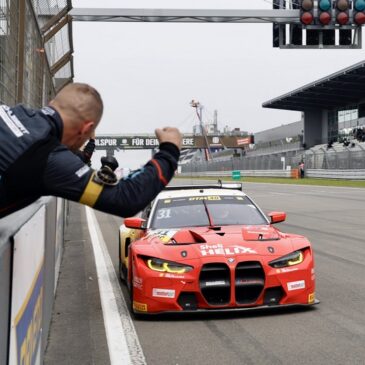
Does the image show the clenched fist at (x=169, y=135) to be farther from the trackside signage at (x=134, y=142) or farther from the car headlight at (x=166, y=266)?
the trackside signage at (x=134, y=142)

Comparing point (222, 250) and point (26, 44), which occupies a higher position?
point (26, 44)

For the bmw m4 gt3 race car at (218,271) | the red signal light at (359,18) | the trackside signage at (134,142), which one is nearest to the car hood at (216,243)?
the bmw m4 gt3 race car at (218,271)

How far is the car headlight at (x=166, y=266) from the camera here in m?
6.09

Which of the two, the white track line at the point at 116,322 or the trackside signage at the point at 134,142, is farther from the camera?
the trackside signage at the point at 134,142

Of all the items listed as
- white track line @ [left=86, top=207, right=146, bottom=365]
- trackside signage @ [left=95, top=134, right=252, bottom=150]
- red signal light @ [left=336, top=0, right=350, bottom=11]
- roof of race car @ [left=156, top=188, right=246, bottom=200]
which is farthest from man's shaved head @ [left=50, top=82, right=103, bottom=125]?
trackside signage @ [left=95, top=134, right=252, bottom=150]

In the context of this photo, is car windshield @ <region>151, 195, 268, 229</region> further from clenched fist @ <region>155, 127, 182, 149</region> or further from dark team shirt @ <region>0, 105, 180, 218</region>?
dark team shirt @ <region>0, 105, 180, 218</region>

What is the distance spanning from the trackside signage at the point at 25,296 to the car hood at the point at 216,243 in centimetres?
257

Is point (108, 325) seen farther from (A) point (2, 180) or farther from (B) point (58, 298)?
(A) point (2, 180)

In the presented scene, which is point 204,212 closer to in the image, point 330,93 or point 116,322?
point 116,322

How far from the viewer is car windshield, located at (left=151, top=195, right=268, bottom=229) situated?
743 cm

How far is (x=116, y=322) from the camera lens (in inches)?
238

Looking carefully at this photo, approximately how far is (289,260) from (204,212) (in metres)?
1.56

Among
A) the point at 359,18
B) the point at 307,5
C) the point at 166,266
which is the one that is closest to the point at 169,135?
the point at 166,266

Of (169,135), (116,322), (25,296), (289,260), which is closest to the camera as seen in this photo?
(169,135)
